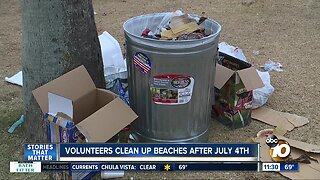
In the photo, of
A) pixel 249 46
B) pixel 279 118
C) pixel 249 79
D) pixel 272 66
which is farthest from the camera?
pixel 249 46

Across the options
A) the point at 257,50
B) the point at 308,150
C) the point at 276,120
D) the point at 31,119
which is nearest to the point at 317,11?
the point at 257,50

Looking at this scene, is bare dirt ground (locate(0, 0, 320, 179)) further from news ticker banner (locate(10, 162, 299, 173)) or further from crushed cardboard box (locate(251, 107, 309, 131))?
news ticker banner (locate(10, 162, 299, 173))

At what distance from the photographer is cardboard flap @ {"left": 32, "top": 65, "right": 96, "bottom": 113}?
2.61 meters

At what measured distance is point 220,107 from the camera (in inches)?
135

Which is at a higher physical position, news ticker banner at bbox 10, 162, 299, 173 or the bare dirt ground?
news ticker banner at bbox 10, 162, 299, 173

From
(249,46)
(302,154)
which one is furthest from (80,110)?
(249,46)

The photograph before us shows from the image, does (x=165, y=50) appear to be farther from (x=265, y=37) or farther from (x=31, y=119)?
(x=265, y=37)

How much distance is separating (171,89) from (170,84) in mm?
35

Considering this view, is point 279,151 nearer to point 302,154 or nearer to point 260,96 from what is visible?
point 302,154

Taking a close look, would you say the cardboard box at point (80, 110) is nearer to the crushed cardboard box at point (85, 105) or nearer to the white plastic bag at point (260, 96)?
the crushed cardboard box at point (85, 105)

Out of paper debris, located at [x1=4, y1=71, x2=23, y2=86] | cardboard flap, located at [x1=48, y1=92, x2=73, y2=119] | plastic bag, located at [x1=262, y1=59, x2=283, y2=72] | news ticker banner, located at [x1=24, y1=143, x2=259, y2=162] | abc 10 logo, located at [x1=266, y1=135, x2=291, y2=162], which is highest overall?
cardboard flap, located at [x1=48, y1=92, x2=73, y2=119]

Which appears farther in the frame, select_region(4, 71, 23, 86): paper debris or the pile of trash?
select_region(4, 71, 23, 86): paper debris

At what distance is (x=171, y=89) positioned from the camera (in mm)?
2766

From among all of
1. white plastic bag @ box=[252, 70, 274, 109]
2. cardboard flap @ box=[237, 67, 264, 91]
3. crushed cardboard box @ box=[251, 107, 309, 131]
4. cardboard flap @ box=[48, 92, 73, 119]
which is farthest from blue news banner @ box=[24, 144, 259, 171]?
white plastic bag @ box=[252, 70, 274, 109]
